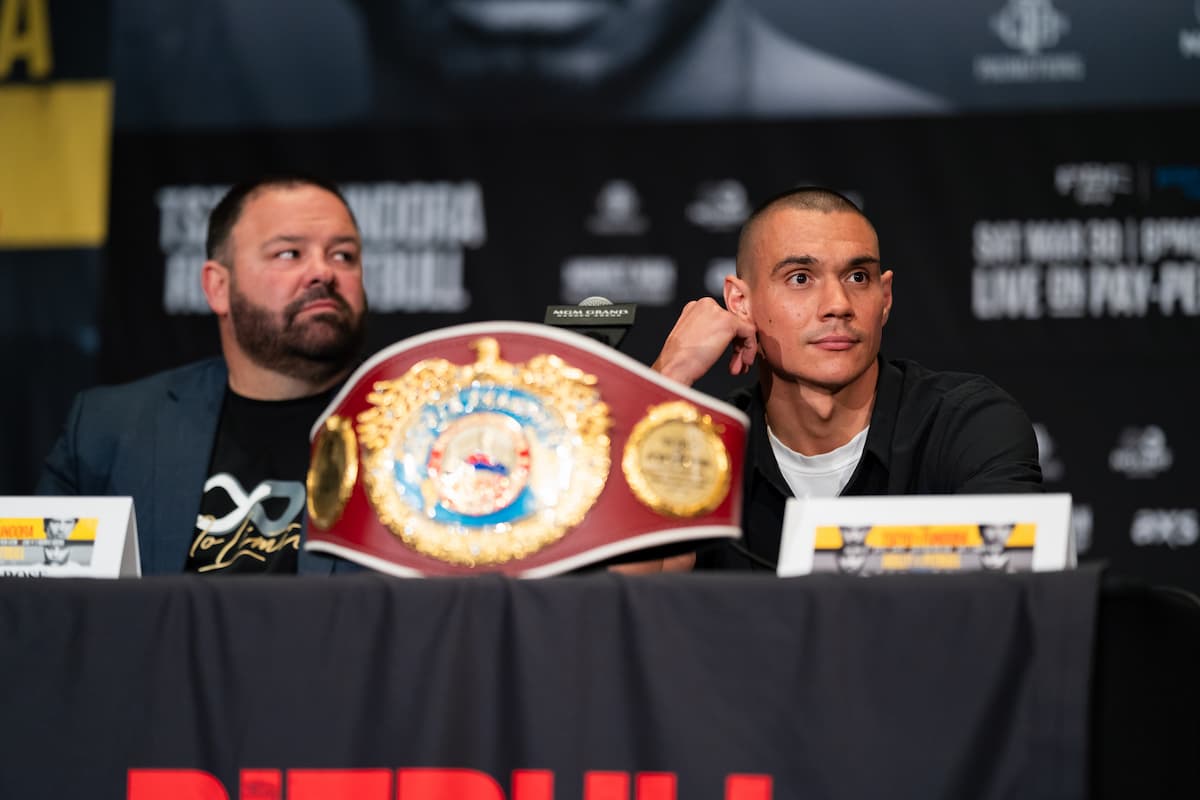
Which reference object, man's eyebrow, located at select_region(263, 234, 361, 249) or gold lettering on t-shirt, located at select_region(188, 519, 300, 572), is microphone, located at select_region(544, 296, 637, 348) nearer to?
gold lettering on t-shirt, located at select_region(188, 519, 300, 572)

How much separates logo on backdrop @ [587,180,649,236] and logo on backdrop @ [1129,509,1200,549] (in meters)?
1.33

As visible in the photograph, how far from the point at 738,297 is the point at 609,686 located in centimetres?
103

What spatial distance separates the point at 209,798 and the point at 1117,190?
8.48 feet

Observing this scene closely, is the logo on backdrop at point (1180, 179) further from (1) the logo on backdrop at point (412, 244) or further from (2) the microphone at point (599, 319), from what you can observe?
(2) the microphone at point (599, 319)

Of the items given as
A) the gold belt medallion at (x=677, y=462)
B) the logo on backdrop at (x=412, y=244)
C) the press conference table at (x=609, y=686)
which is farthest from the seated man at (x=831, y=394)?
the logo on backdrop at (x=412, y=244)

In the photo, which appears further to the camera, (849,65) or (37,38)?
(37,38)

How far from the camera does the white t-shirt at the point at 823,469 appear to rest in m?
1.98

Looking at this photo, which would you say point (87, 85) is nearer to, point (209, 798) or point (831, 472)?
point (831, 472)

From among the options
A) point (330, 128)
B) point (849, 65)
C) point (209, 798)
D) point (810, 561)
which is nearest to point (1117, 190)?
point (849, 65)

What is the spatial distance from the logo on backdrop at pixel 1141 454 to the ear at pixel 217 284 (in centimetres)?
196

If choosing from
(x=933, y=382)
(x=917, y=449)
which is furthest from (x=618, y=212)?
(x=917, y=449)

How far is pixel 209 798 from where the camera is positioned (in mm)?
1102

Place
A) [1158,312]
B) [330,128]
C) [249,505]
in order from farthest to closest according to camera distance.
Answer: [330,128], [1158,312], [249,505]

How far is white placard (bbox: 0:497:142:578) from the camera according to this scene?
1388 mm
